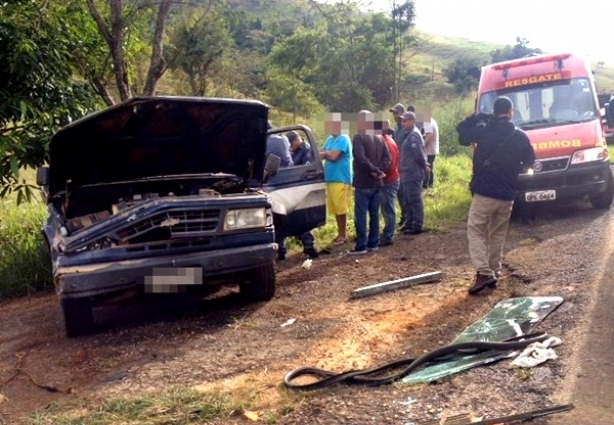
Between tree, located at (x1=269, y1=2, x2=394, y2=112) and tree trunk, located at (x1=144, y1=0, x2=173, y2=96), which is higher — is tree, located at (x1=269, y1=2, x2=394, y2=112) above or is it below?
above

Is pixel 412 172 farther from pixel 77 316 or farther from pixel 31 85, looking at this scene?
pixel 77 316

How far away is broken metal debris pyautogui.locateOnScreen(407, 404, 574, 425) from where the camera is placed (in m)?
3.23

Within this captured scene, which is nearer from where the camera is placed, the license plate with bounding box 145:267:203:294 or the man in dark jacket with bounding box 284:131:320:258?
the license plate with bounding box 145:267:203:294

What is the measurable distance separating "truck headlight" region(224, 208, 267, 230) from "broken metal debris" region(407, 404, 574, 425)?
246 cm

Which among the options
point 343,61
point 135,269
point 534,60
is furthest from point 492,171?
point 343,61

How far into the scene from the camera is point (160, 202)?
5.02m

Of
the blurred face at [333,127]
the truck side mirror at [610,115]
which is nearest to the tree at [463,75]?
the truck side mirror at [610,115]

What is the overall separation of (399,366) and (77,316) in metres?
2.66

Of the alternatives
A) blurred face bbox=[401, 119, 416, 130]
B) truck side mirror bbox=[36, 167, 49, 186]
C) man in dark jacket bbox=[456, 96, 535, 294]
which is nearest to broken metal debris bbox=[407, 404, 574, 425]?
man in dark jacket bbox=[456, 96, 535, 294]

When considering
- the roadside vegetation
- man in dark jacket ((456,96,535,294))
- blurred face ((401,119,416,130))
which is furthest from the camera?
blurred face ((401,119,416,130))

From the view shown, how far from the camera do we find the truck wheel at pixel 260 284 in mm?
5824

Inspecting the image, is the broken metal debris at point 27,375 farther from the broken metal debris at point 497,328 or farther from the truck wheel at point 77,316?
the broken metal debris at point 497,328

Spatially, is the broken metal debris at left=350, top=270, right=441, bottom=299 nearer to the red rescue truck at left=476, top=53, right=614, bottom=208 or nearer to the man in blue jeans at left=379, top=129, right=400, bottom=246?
the man in blue jeans at left=379, top=129, right=400, bottom=246

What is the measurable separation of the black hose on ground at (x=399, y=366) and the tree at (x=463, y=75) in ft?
→ 114
